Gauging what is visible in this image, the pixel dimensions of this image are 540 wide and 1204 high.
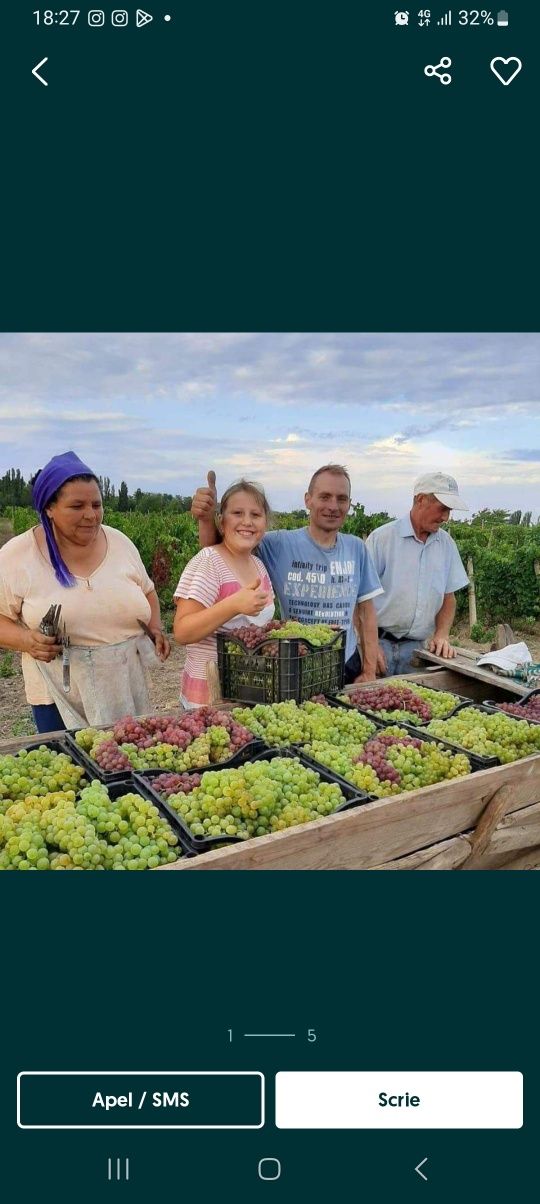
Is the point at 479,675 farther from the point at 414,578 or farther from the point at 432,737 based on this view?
the point at 432,737

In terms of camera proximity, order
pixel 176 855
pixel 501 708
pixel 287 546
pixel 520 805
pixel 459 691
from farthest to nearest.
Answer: pixel 459 691
pixel 287 546
pixel 501 708
pixel 520 805
pixel 176 855

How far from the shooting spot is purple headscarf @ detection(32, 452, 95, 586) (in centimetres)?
320

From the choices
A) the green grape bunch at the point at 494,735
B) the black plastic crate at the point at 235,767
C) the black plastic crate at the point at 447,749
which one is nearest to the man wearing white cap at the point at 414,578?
the green grape bunch at the point at 494,735

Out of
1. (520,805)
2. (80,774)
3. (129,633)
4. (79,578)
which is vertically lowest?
(520,805)

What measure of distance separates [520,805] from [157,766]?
54.8 inches

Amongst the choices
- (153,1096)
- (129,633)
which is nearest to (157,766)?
(129,633)

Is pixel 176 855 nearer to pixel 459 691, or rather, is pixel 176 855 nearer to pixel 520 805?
pixel 520 805

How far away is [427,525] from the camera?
15.6ft

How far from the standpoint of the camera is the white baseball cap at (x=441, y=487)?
4578mm

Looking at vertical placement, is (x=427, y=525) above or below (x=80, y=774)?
above

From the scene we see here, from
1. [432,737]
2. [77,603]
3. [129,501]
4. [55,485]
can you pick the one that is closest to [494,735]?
[432,737]

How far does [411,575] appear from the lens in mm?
4832

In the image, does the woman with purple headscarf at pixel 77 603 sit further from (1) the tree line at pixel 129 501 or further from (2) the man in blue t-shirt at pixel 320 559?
(1) the tree line at pixel 129 501

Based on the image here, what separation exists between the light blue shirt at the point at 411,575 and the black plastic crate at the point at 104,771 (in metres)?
2.04
